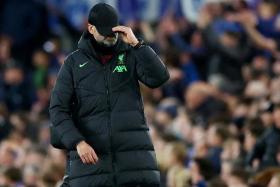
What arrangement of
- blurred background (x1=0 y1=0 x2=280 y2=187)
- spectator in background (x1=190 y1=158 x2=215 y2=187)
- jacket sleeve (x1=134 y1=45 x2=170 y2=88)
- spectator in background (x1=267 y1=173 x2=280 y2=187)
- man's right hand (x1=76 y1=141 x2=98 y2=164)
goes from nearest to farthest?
man's right hand (x1=76 y1=141 x2=98 y2=164) → jacket sleeve (x1=134 y1=45 x2=170 y2=88) → spectator in background (x1=267 y1=173 x2=280 y2=187) → spectator in background (x1=190 y1=158 x2=215 y2=187) → blurred background (x1=0 y1=0 x2=280 y2=187)

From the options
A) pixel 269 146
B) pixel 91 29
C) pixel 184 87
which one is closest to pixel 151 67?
pixel 91 29

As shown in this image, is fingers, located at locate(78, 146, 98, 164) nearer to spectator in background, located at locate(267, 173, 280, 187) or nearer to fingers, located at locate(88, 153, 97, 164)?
fingers, located at locate(88, 153, 97, 164)

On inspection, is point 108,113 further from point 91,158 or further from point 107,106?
point 91,158

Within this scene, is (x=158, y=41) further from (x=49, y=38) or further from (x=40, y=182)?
(x=40, y=182)

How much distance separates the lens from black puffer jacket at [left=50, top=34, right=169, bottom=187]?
778cm

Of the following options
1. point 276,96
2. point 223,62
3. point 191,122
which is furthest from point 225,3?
point 276,96

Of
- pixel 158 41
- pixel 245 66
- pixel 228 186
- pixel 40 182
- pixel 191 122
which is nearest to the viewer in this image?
pixel 228 186

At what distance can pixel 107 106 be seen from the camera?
7.81 metres

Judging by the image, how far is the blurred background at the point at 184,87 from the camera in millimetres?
11508

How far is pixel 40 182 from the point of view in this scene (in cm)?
1257

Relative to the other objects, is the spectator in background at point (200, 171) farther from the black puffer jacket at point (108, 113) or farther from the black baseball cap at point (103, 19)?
the black baseball cap at point (103, 19)

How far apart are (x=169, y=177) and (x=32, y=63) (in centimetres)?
818

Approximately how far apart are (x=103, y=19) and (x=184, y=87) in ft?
26.3

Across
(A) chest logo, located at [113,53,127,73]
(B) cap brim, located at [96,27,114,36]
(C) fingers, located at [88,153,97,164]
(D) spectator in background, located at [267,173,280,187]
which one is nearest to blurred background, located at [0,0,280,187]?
(D) spectator in background, located at [267,173,280,187]
